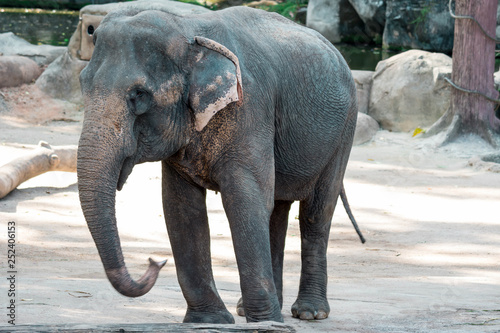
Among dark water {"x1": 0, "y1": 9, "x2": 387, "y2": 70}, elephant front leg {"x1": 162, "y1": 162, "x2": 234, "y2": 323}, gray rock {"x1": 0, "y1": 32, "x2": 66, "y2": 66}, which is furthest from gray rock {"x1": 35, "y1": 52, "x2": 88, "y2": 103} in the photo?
elephant front leg {"x1": 162, "y1": 162, "x2": 234, "y2": 323}

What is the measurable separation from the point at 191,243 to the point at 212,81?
999mm

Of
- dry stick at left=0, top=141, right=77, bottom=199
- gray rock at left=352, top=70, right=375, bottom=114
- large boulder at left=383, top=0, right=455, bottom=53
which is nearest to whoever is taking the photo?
dry stick at left=0, top=141, right=77, bottom=199

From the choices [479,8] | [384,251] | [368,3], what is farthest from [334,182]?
[368,3]

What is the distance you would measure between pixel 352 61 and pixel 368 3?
9.32 feet

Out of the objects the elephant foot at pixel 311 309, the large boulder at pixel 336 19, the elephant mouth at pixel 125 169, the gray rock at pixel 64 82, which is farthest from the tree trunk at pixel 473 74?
the large boulder at pixel 336 19

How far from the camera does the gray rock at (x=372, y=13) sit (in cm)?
2181

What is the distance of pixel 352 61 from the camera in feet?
66.0

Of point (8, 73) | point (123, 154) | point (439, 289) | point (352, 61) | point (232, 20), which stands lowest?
point (352, 61)

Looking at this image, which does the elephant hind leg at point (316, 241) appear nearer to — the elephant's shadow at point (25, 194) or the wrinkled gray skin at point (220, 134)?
the wrinkled gray skin at point (220, 134)

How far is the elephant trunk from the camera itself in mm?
3162

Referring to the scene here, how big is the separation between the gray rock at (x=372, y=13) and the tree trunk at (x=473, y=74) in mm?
A: 10498

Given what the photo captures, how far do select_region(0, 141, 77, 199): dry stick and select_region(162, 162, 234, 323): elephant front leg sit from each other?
160 inches

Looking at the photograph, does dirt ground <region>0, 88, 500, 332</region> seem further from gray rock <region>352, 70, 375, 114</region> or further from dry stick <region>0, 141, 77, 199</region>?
gray rock <region>352, 70, 375, 114</region>

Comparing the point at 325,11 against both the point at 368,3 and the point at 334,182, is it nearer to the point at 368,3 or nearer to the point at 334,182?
the point at 368,3
